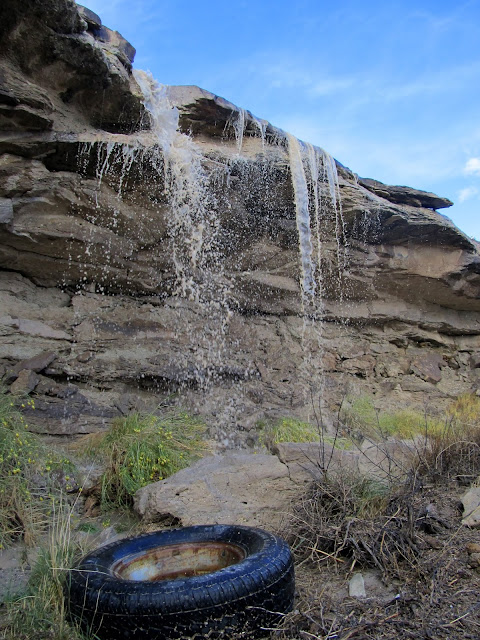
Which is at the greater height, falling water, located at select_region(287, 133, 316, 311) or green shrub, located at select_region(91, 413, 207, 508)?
falling water, located at select_region(287, 133, 316, 311)

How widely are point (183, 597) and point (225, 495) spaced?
5.74 ft

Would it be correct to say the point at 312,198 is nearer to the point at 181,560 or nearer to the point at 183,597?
the point at 181,560

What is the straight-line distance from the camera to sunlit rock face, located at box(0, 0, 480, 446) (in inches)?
251

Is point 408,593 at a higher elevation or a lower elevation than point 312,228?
lower

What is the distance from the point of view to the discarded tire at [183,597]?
2.26 m

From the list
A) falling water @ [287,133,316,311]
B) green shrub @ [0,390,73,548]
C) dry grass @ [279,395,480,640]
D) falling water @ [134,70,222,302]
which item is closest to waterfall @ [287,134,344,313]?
falling water @ [287,133,316,311]

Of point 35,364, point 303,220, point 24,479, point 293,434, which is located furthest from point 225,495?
point 303,220

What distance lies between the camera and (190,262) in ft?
26.2

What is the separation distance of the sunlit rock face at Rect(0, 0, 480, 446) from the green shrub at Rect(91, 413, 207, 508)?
1278 mm

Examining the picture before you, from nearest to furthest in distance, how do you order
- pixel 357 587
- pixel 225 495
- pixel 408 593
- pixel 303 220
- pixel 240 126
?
pixel 408 593
pixel 357 587
pixel 225 495
pixel 240 126
pixel 303 220

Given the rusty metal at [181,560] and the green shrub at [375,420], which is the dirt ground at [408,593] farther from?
the green shrub at [375,420]

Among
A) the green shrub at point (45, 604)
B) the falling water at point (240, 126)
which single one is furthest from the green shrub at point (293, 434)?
the falling water at point (240, 126)

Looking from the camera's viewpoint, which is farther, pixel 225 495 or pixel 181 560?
pixel 225 495

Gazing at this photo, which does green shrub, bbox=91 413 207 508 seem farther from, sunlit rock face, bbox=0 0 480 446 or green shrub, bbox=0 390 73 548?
sunlit rock face, bbox=0 0 480 446
